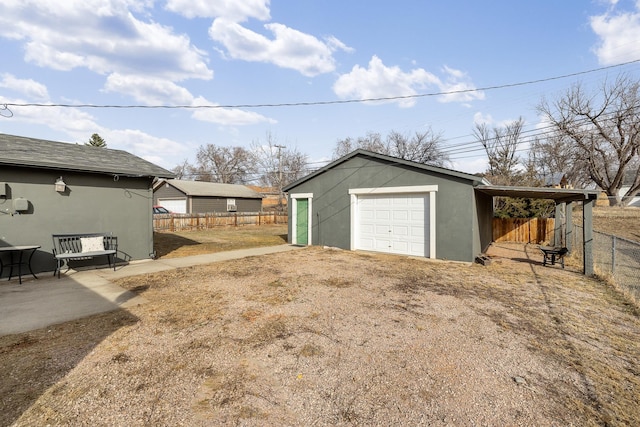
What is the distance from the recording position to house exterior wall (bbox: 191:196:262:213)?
28.3m

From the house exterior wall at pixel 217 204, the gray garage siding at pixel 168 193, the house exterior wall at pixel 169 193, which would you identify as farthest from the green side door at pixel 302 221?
the gray garage siding at pixel 168 193

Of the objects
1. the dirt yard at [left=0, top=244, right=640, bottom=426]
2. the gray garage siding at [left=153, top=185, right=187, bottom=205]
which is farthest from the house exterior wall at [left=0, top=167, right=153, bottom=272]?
the gray garage siding at [left=153, top=185, right=187, bottom=205]

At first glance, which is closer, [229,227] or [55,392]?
[55,392]

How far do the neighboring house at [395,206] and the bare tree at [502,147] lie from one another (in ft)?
60.0

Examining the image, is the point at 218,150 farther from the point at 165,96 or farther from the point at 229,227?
the point at 165,96

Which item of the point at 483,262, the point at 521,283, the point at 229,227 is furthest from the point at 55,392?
the point at 229,227

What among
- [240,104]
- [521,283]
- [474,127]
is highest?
[474,127]

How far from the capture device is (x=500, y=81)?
13984 millimetres

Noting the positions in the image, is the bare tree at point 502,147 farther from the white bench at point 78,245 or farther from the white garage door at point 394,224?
the white bench at point 78,245

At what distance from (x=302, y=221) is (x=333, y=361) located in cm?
1043

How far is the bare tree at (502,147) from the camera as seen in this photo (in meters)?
27.5

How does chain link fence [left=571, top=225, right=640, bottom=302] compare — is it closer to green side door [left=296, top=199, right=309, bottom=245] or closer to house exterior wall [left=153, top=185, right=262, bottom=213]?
green side door [left=296, top=199, right=309, bottom=245]

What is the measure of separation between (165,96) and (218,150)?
122 feet

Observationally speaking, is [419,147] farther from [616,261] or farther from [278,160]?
[616,261]
